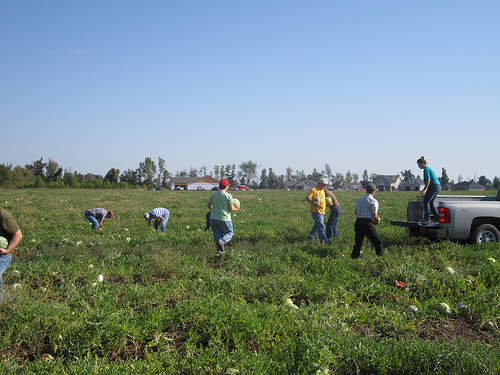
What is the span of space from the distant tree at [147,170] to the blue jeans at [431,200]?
109719 mm

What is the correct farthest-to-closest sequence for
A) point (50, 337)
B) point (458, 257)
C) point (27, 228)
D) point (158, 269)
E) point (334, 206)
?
point (27, 228)
point (334, 206)
point (458, 257)
point (158, 269)
point (50, 337)

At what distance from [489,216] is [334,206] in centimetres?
375

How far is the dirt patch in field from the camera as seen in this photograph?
3929 mm

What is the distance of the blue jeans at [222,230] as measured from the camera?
7703 millimetres

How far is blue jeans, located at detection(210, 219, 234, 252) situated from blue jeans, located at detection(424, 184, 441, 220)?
496 centimetres

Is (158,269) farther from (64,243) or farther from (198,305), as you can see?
(64,243)

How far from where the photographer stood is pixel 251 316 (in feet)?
13.1

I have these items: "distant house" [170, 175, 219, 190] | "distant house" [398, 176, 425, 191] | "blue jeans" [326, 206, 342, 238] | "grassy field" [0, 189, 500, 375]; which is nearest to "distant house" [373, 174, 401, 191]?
"distant house" [398, 176, 425, 191]

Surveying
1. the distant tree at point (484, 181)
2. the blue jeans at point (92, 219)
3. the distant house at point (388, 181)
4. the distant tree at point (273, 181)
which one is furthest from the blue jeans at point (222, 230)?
the distant tree at point (484, 181)

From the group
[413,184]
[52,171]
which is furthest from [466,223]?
[413,184]

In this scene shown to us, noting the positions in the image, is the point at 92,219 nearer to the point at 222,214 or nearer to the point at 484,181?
the point at 222,214

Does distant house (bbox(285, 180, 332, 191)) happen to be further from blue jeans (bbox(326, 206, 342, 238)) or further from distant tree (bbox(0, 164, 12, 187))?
Result: blue jeans (bbox(326, 206, 342, 238))

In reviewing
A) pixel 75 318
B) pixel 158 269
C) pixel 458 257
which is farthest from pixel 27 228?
pixel 458 257

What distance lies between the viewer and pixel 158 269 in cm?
611
